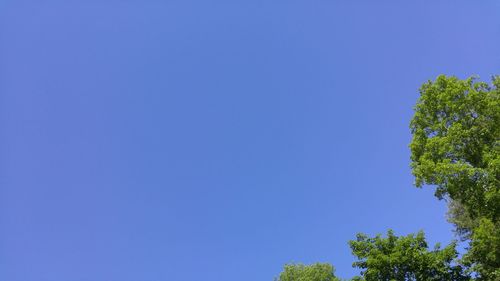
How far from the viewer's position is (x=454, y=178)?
22.5m

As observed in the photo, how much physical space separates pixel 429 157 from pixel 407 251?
548 cm

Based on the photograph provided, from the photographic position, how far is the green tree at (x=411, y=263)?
923 inches

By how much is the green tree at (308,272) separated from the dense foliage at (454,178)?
18948 millimetres

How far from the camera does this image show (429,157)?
24.3 metres

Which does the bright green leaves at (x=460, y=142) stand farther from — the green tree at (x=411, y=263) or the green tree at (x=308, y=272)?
the green tree at (x=308, y=272)

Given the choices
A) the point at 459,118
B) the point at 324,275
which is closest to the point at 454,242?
the point at 459,118

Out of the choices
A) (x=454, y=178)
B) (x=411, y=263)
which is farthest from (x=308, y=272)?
(x=454, y=178)

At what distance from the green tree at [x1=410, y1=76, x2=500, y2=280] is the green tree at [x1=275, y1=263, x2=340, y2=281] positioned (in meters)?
21.0

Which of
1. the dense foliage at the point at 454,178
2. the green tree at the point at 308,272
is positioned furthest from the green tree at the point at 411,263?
the green tree at the point at 308,272

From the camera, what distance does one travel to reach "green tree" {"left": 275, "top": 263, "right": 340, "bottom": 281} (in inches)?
1684

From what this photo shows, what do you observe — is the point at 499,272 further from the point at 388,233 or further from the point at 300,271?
the point at 300,271

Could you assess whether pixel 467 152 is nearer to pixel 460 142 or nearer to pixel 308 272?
pixel 460 142

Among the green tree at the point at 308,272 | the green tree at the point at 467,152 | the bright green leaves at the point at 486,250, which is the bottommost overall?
the bright green leaves at the point at 486,250

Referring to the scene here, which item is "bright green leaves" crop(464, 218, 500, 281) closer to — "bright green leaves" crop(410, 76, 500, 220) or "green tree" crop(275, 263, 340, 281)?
"bright green leaves" crop(410, 76, 500, 220)
